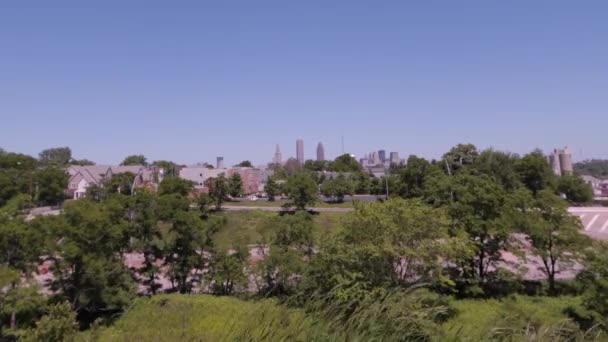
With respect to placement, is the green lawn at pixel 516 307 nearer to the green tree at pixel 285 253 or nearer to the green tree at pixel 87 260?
the green tree at pixel 285 253

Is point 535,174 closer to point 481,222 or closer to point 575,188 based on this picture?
point 575,188

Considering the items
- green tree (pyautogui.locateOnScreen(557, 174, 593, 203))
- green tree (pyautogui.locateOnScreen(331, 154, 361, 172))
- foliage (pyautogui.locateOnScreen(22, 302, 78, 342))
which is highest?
green tree (pyautogui.locateOnScreen(331, 154, 361, 172))

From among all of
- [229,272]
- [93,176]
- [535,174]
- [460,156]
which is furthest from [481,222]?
[93,176]

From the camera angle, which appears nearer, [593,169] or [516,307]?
[516,307]

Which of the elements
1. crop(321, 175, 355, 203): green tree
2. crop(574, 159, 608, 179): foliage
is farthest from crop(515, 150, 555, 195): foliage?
crop(574, 159, 608, 179): foliage

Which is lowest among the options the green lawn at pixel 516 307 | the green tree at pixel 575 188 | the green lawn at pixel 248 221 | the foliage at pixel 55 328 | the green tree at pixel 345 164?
the green lawn at pixel 516 307

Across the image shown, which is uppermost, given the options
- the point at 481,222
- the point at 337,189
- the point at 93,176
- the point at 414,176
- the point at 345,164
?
the point at 345,164

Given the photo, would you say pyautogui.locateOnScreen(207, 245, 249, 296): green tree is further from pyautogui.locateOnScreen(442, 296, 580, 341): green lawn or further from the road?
the road

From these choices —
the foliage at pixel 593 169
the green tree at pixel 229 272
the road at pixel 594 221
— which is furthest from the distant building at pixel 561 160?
the green tree at pixel 229 272
